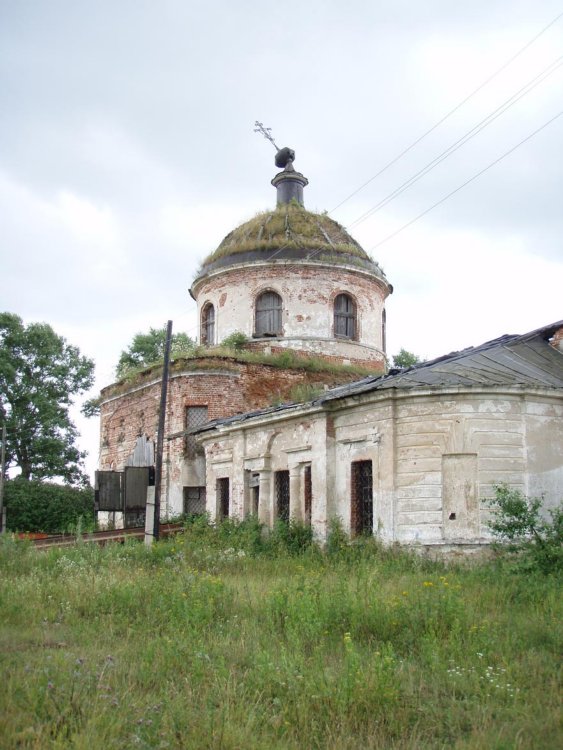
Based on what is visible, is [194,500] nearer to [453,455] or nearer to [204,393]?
[204,393]

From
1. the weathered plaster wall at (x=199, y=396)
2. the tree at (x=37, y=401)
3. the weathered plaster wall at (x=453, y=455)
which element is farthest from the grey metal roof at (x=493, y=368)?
the tree at (x=37, y=401)

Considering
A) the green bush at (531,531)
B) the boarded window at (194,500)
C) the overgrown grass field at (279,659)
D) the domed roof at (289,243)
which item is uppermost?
the domed roof at (289,243)

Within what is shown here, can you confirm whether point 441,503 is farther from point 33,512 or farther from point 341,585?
Answer: point 33,512

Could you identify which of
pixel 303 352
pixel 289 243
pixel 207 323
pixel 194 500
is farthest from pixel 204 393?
pixel 289 243

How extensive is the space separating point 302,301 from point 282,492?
789 centimetres

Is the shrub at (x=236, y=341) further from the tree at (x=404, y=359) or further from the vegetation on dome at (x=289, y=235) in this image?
the tree at (x=404, y=359)

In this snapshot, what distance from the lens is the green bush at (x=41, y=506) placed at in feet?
98.4

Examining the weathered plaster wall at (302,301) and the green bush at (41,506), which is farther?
the green bush at (41,506)

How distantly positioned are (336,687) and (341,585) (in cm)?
334

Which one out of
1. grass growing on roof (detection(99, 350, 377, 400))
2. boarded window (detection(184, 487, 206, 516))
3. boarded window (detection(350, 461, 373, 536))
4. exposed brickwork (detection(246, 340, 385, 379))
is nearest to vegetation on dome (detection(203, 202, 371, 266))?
exposed brickwork (detection(246, 340, 385, 379))

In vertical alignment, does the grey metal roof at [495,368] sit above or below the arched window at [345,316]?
below

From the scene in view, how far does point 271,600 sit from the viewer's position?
9.32m

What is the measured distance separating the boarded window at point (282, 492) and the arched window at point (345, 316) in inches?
309

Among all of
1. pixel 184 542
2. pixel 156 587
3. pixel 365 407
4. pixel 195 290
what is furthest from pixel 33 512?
pixel 156 587
